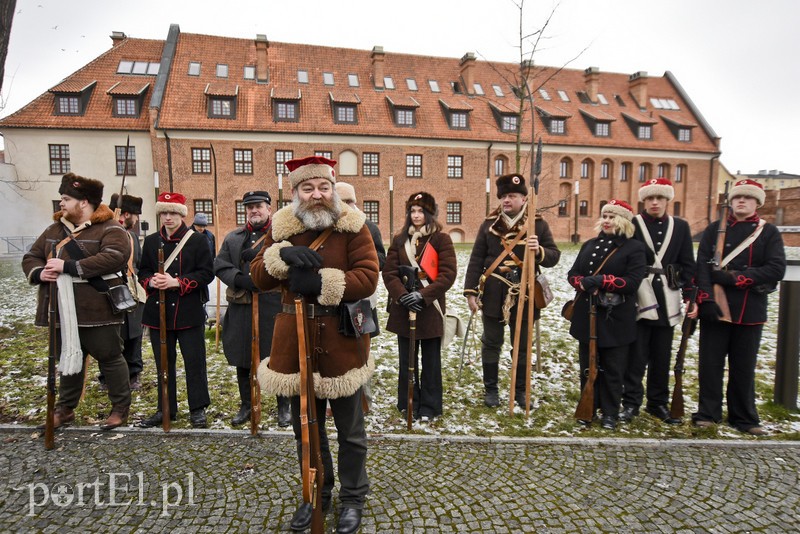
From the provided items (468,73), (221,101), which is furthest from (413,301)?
(468,73)

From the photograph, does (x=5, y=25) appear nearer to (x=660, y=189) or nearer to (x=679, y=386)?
(x=660, y=189)

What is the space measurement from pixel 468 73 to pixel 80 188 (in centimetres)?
3385

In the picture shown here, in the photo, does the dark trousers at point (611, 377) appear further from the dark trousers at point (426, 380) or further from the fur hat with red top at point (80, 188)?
the fur hat with red top at point (80, 188)

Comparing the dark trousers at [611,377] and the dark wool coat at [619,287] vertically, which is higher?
the dark wool coat at [619,287]

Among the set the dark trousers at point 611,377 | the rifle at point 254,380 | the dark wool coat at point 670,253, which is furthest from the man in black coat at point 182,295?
the dark wool coat at point 670,253

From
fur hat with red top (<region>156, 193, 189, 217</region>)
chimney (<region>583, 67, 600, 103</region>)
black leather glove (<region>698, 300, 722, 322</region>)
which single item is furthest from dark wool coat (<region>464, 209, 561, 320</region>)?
chimney (<region>583, 67, 600, 103</region>)

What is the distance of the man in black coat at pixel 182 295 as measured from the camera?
4.59m

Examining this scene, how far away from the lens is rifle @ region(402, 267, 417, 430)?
4.52m

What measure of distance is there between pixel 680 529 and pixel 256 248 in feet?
13.1

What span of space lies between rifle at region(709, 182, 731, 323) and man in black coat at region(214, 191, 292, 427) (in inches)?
166

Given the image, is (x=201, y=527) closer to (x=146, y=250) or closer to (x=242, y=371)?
(x=242, y=371)

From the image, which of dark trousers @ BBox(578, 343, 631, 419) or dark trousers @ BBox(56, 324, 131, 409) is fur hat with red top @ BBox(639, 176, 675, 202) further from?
dark trousers @ BBox(56, 324, 131, 409)

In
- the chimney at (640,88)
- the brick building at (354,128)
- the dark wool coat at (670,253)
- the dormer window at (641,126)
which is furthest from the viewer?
the chimney at (640,88)

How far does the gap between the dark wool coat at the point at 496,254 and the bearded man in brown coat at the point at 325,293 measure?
2404 mm
